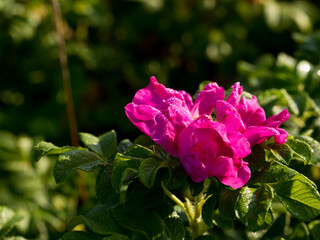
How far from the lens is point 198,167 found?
95cm

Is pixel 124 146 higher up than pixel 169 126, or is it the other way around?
pixel 169 126

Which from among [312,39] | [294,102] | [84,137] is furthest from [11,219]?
[312,39]

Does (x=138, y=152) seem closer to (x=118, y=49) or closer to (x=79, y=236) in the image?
(x=79, y=236)

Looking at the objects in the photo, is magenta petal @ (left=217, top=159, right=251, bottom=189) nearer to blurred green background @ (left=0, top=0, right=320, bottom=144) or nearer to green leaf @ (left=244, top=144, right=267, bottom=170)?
green leaf @ (left=244, top=144, right=267, bottom=170)

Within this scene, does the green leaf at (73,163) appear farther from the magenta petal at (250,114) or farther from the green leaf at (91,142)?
the magenta petal at (250,114)

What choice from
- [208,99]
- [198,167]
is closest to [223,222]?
[198,167]

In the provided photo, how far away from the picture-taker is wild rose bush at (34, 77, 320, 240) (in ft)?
3.10

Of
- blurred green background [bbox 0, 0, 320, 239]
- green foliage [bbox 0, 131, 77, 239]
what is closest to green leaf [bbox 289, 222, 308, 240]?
green foliage [bbox 0, 131, 77, 239]

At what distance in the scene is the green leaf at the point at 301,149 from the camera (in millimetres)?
1017

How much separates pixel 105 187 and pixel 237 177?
288 millimetres

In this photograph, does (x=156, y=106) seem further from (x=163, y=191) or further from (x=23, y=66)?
(x=23, y=66)

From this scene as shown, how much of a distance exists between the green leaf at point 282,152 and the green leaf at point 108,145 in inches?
14.1

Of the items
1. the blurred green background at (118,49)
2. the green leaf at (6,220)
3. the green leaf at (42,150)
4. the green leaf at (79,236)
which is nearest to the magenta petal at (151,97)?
the green leaf at (42,150)

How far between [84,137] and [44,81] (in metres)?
1.84
